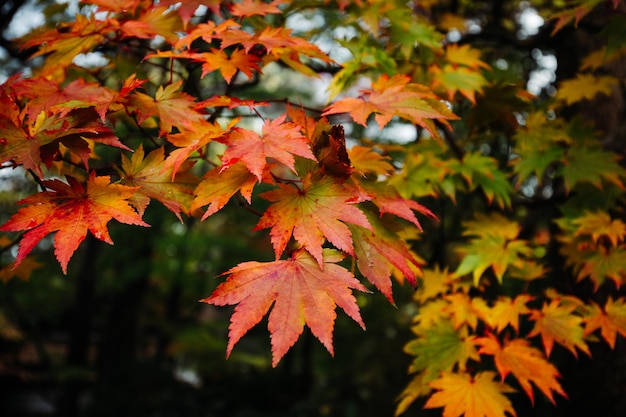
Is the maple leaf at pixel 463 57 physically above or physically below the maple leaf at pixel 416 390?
above

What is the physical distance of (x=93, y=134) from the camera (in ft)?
4.52

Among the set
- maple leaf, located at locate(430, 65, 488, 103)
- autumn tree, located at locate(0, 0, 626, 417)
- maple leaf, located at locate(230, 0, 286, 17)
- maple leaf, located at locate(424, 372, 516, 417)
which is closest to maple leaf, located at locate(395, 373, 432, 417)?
autumn tree, located at locate(0, 0, 626, 417)

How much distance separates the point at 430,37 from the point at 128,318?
7.92 metres

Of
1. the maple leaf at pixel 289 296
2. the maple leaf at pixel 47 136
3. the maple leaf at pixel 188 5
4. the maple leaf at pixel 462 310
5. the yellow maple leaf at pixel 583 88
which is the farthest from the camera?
the yellow maple leaf at pixel 583 88

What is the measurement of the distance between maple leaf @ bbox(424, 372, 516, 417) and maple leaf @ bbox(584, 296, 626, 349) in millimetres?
471

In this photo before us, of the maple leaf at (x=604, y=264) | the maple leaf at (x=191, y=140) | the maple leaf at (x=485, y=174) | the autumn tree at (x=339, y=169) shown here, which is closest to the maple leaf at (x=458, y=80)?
the autumn tree at (x=339, y=169)

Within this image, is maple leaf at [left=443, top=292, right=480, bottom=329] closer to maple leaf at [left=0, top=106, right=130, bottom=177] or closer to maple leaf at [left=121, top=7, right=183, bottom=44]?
maple leaf at [left=0, top=106, right=130, bottom=177]

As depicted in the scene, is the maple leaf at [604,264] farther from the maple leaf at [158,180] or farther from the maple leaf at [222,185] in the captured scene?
the maple leaf at [158,180]

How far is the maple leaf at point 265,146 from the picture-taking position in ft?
4.12

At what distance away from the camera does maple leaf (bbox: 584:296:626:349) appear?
187cm

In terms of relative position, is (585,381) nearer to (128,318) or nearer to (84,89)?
(84,89)

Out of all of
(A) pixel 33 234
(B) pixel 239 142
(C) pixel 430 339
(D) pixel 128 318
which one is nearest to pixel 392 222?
(B) pixel 239 142

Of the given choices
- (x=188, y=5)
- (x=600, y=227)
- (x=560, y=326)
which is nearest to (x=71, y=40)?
(x=188, y=5)

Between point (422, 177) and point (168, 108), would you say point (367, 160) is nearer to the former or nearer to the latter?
point (422, 177)
